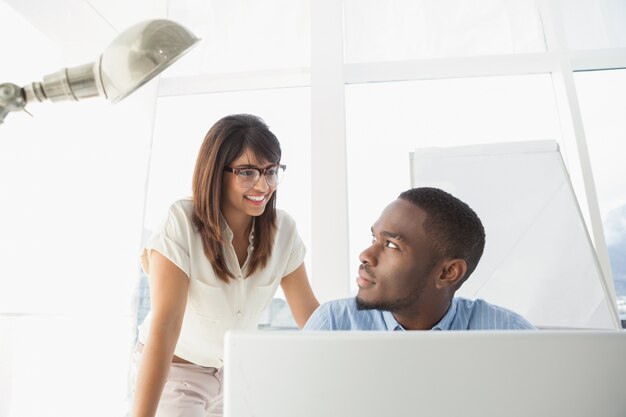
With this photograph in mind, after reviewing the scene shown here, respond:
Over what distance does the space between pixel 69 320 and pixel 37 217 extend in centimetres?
47

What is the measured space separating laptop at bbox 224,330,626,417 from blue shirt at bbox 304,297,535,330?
2.51 ft

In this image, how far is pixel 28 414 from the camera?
59.9 inches

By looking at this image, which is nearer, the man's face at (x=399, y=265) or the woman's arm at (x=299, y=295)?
the man's face at (x=399, y=265)

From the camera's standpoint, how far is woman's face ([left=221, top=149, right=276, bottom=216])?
117 cm

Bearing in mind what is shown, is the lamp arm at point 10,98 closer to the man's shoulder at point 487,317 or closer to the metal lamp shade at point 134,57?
the metal lamp shade at point 134,57

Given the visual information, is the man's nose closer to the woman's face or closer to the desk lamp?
the woman's face

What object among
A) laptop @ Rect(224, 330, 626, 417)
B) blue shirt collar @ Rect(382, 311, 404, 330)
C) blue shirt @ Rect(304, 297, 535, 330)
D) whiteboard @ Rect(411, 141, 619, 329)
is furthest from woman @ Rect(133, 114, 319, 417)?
whiteboard @ Rect(411, 141, 619, 329)

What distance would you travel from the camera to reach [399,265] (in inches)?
41.7

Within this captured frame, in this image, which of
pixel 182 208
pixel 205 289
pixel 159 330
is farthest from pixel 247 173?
pixel 159 330

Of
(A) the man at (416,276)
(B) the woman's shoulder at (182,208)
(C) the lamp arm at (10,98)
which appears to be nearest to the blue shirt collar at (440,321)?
(A) the man at (416,276)

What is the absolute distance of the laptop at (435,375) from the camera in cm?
31

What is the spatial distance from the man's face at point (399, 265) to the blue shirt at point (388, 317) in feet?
0.22

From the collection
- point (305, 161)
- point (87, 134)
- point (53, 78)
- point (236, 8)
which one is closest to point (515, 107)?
point (305, 161)

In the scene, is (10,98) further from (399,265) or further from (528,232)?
(528,232)
